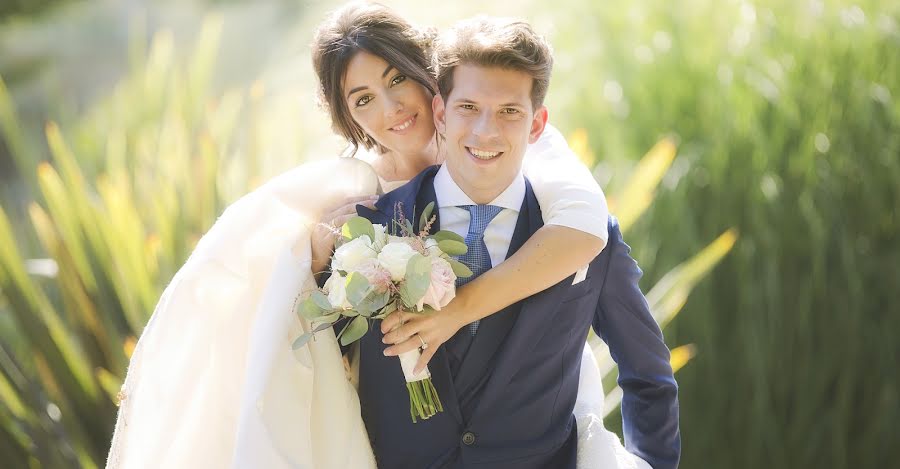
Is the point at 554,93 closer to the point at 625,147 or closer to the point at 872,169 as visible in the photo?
the point at 625,147

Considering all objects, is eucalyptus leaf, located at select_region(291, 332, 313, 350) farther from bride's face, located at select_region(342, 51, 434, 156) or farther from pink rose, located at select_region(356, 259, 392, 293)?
bride's face, located at select_region(342, 51, 434, 156)

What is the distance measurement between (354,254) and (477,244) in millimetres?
329

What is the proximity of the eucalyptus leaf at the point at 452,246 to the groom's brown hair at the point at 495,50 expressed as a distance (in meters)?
0.35

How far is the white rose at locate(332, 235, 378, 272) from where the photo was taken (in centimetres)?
177

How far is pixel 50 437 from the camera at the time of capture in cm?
323

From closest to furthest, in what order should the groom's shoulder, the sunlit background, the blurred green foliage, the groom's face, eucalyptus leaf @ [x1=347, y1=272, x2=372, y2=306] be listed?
eucalyptus leaf @ [x1=347, y1=272, x2=372, y2=306], the groom's face, the groom's shoulder, the sunlit background, the blurred green foliage

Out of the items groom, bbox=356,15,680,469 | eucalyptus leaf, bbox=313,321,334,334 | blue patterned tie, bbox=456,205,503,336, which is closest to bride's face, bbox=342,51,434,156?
groom, bbox=356,15,680,469

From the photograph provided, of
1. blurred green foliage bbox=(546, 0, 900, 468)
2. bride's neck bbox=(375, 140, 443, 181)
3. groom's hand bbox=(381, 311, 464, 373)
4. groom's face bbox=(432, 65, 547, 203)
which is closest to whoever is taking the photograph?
groom's hand bbox=(381, 311, 464, 373)

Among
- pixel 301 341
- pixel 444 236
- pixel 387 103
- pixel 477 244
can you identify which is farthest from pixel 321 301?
pixel 387 103

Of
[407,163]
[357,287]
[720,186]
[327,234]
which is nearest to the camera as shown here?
[357,287]

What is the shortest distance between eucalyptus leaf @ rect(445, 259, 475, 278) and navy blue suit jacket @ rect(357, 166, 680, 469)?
6.5 inches

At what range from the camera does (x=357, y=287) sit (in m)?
1.73

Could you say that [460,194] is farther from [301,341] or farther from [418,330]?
[301,341]

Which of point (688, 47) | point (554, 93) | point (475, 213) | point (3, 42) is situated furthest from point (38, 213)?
point (3, 42)
